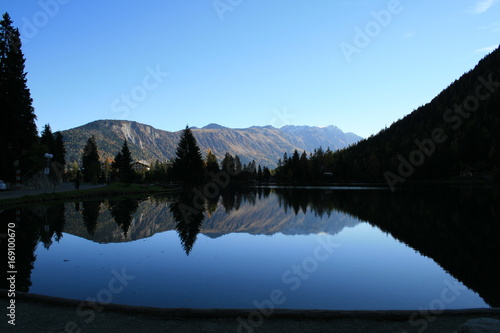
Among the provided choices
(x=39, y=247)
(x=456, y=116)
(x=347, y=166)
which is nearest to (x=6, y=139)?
(x=39, y=247)

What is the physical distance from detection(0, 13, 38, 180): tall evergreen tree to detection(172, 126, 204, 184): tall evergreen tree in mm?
42829

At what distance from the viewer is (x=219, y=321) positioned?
7.69 m

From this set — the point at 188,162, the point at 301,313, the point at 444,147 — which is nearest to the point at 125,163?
the point at 188,162

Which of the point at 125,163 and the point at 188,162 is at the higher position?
the point at 125,163

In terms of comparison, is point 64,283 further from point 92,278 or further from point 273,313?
point 273,313

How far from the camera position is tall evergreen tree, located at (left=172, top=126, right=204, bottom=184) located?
3620 inches

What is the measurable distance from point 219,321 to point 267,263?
7977mm

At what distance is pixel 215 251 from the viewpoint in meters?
17.9

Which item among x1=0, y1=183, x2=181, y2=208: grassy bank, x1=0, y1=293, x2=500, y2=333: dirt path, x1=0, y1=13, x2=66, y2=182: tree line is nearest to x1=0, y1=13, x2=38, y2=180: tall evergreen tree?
x1=0, y1=13, x2=66, y2=182: tree line

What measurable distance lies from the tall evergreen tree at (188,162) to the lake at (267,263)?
6421 cm

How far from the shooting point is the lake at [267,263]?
10828mm

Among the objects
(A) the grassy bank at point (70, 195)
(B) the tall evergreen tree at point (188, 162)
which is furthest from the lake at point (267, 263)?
(B) the tall evergreen tree at point (188, 162)

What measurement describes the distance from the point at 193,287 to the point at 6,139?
4333cm

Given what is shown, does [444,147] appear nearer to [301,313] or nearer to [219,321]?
[301,313]
